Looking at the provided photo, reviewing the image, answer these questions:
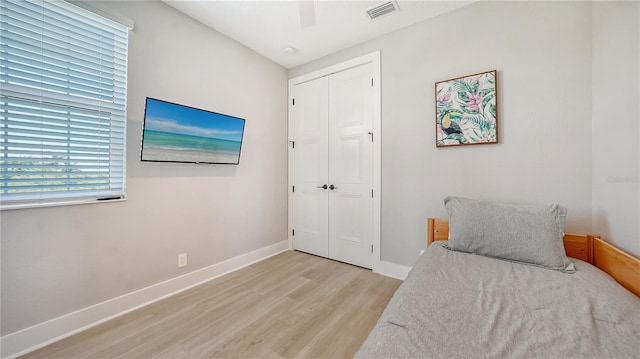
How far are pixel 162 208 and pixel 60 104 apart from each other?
1.01 m

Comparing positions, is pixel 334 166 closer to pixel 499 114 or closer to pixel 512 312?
pixel 499 114

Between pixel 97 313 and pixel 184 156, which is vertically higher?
pixel 184 156

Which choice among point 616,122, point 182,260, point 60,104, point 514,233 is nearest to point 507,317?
point 514,233

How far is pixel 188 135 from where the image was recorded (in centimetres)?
222

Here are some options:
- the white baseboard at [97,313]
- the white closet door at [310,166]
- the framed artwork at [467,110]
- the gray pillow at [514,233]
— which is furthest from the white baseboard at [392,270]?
the white baseboard at [97,313]

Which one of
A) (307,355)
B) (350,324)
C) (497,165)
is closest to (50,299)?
(307,355)

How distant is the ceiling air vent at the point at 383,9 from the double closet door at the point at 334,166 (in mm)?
534

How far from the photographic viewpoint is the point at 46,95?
1.59 metres

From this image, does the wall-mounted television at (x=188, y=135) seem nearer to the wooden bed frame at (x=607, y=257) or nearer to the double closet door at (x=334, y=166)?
the double closet door at (x=334, y=166)

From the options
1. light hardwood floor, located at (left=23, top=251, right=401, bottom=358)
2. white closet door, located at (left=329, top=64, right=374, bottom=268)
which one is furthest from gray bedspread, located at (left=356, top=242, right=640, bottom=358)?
white closet door, located at (left=329, top=64, right=374, bottom=268)

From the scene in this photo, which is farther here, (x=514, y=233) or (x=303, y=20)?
(x=303, y=20)

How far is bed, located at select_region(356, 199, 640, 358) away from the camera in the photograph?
0.76 meters

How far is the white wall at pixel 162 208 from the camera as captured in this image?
155 cm

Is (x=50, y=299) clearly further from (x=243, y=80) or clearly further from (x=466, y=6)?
(x=466, y=6)
